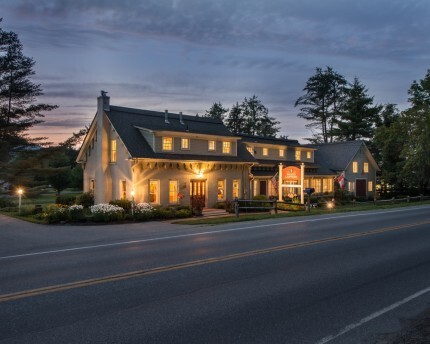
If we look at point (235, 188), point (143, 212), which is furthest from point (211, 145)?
point (143, 212)

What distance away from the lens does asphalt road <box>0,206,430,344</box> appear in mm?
5867

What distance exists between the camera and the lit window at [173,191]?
97.7 feet

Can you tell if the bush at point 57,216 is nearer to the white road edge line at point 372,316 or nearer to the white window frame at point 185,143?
the white window frame at point 185,143

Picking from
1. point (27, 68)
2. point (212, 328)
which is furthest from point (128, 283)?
point (27, 68)

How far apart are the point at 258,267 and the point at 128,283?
3.08 meters

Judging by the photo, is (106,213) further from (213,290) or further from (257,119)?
(257,119)

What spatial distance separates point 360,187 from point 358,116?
20.6 m

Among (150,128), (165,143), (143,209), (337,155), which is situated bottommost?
(143,209)

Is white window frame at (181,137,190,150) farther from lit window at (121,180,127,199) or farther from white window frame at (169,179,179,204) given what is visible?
lit window at (121,180,127,199)

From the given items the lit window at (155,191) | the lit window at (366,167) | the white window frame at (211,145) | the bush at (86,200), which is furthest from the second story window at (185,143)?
the lit window at (366,167)

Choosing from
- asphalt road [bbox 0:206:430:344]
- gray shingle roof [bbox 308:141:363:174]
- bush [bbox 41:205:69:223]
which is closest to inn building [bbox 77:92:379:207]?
bush [bbox 41:205:69:223]

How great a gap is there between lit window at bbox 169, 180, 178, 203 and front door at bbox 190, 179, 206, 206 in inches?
57.5

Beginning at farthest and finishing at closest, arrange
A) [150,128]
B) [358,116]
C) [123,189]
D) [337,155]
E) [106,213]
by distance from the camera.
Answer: [358,116] → [337,155] → [150,128] → [123,189] → [106,213]

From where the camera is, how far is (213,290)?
25.6 ft
